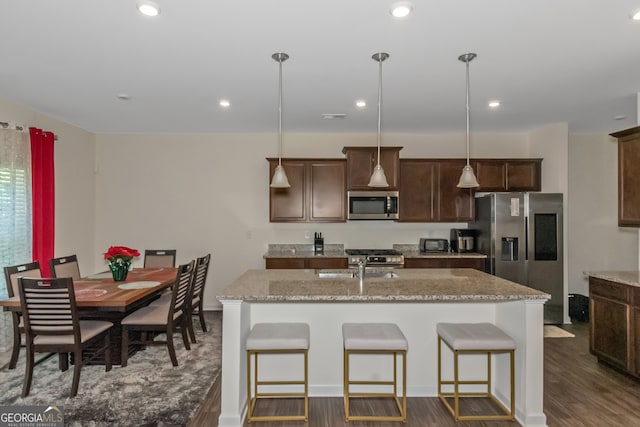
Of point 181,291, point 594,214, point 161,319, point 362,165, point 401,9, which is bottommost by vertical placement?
point 161,319

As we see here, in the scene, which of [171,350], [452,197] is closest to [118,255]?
[171,350]

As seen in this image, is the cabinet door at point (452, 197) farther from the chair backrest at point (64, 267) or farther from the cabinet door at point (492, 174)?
the chair backrest at point (64, 267)

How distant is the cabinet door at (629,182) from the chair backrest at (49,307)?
484 cm

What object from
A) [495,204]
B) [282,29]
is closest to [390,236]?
[495,204]

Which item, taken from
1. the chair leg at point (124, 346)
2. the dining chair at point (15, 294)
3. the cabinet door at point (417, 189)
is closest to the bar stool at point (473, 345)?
the cabinet door at point (417, 189)

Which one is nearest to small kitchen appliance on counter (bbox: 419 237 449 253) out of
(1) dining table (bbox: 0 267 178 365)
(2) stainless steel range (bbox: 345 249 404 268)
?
(2) stainless steel range (bbox: 345 249 404 268)

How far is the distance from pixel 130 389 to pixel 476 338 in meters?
2.71

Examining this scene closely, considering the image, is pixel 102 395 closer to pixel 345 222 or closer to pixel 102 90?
pixel 102 90

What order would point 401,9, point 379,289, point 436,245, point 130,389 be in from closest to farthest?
point 401,9 < point 379,289 < point 130,389 < point 436,245

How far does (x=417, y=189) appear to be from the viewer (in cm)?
526

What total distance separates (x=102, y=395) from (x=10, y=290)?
4.29 ft

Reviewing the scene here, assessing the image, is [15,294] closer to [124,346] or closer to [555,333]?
[124,346]

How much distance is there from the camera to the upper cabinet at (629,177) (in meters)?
3.40

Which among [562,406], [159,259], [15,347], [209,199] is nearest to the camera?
[562,406]
